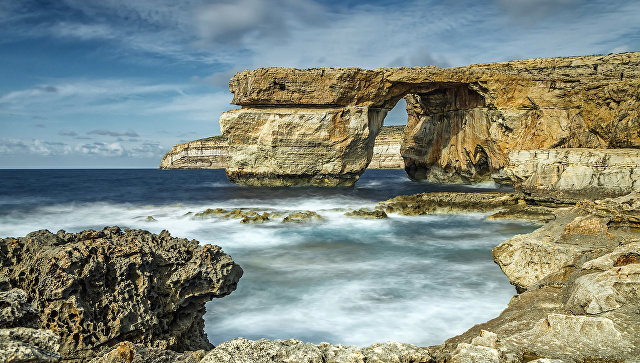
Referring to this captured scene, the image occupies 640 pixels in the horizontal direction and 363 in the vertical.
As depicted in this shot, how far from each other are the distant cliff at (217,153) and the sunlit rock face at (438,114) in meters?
32.0

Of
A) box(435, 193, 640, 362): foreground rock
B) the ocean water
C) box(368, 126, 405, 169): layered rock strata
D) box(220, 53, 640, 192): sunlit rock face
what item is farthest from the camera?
box(368, 126, 405, 169): layered rock strata

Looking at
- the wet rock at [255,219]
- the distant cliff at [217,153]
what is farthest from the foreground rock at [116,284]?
the distant cliff at [217,153]

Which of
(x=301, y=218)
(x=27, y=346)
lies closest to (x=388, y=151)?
(x=301, y=218)

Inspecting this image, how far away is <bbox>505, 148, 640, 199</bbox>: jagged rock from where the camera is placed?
51.8ft

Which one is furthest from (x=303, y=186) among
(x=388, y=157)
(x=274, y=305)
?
(x=388, y=157)

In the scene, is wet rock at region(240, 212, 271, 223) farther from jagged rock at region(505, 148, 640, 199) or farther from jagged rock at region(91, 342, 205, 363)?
jagged rock at region(91, 342, 205, 363)

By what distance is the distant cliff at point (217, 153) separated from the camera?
65.9m

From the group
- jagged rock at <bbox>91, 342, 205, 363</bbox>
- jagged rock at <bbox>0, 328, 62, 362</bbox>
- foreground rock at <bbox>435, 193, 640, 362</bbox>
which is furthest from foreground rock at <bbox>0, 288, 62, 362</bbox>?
foreground rock at <bbox>435, 193, 640, 362</bbox>

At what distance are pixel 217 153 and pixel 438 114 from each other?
176 feet

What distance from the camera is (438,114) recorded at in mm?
32625

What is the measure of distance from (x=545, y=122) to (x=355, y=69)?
11481 mm

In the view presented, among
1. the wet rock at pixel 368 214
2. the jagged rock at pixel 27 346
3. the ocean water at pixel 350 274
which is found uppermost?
the jagged rock at pixel 27 346

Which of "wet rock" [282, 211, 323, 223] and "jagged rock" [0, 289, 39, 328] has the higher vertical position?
"jagged rock" [0, 289, 39, 328]

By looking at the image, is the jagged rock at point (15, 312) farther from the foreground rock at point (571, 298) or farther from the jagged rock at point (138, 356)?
the foreground rock at point (571, 298)
